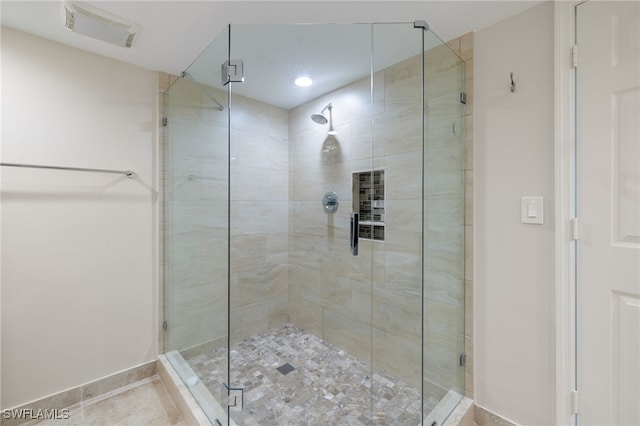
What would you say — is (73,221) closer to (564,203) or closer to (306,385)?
(306,385)

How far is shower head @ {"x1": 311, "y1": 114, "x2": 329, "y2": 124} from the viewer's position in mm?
1956

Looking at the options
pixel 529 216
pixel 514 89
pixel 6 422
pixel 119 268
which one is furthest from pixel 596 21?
pixel 6 422

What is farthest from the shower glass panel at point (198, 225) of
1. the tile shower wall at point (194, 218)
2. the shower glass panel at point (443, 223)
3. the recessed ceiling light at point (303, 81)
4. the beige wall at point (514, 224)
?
the beige wall at point (514, 224)

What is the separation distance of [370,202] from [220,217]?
0.93 metres

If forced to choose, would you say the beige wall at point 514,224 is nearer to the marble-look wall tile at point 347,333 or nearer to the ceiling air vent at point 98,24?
the marble-look wall tile at point 347,333

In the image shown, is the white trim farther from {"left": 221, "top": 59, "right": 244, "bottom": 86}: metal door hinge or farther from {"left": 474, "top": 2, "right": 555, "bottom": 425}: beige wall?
{"left": 221, "top": 59, "right": 244, "bottom": 86}: metal door hinge

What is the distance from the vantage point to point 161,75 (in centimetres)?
197

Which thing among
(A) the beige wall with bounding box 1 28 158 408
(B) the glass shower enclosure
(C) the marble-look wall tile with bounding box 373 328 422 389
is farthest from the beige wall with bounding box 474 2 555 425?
(A) the beige wall with bounding box 1 28 158 408

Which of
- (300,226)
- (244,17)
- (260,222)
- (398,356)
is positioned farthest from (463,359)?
(244,17)

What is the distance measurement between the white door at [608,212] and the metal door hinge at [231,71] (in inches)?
59.9

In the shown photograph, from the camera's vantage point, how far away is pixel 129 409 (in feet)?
5.40

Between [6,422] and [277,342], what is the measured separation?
145 cm

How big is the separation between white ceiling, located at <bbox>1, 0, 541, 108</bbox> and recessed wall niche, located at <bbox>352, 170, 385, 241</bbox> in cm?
70

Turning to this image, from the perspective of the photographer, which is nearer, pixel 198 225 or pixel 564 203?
pixel 564 203
